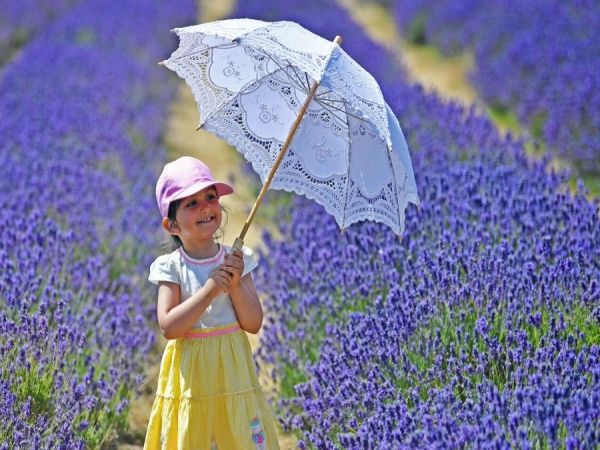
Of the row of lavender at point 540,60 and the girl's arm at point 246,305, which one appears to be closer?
the girl's arm at point 246,305

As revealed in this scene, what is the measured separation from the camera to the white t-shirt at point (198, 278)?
3.04m

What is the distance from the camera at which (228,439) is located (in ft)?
10.0

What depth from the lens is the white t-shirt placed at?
304 cm

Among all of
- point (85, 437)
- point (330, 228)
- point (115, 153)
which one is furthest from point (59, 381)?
point (115, 153)

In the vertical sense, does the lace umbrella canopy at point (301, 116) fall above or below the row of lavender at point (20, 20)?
below

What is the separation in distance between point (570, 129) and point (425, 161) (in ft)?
7.96

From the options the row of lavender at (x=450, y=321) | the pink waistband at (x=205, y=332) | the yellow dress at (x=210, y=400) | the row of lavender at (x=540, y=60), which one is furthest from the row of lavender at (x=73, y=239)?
the row of lavender at (x=540, y=60)

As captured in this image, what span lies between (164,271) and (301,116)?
624mm

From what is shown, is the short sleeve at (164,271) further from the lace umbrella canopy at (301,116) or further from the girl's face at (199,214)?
the lace umbrella canopy at (301,116)

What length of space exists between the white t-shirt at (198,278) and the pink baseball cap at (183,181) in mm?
161

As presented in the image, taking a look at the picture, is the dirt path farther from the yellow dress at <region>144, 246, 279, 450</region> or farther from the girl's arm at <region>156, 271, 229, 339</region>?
the girl's arm at <region>156, 271, 229, 339</region>

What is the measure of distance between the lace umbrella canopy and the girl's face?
0.34ft

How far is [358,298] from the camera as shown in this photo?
422 centimetres

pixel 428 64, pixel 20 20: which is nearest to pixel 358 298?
pixel 20 20
